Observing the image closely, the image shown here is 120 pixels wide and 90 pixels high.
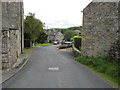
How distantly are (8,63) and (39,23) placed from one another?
23936mm

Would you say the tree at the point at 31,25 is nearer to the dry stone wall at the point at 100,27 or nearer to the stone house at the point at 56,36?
the dry stone wall at the point at 100,27

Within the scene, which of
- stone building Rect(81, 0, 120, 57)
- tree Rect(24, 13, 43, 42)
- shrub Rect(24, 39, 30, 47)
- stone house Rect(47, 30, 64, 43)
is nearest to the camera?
stone building Rect(81, 0, 120, 57)

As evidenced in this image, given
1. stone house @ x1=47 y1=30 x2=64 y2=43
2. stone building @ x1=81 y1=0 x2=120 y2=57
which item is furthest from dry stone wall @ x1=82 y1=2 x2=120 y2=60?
stone house @ x1=47 y1=30 x2=64 y2=43

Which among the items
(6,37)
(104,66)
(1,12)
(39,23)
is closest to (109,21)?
(104,66)

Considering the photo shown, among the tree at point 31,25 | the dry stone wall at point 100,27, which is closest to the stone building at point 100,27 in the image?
the dry stone wall at point 100,27

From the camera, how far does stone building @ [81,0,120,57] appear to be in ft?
38.5

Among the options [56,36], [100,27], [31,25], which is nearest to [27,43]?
[31,25]

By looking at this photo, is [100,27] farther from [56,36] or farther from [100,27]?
[56,36]

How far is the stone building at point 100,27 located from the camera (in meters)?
11.8

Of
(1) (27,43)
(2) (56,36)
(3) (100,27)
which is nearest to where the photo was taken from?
(3) (100,27)

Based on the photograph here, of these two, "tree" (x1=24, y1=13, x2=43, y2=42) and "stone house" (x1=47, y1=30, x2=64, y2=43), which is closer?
"tree" (x1=24, y1=13, x2=43, y2=42)

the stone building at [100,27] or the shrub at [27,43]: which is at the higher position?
the stone building at [100,27]

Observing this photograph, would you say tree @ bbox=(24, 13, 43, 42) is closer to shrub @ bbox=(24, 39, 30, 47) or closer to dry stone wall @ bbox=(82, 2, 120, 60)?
shrub @ bbox=(24, 39, 30, 47)

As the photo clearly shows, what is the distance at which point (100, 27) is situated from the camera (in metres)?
12.6
